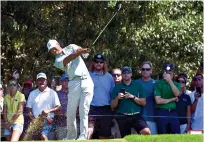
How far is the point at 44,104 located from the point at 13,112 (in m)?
0.63

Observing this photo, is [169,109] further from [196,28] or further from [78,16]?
[196,28]

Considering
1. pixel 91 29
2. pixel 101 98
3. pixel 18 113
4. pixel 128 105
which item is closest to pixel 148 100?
pixel 128 105

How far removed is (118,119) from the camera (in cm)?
1271

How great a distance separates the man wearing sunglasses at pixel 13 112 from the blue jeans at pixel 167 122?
253 centimetres

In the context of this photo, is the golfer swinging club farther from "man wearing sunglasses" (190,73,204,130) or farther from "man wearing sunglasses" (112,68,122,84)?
"man wearing sunglasses" (190,73,204,130)

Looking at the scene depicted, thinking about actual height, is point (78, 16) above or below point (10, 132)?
above

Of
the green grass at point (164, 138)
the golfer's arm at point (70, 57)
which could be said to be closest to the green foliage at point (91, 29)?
the golfer's arm at point (70, 57)

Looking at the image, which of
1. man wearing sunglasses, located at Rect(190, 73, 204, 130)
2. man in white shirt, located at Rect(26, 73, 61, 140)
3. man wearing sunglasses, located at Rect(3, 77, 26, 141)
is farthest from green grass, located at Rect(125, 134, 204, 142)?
man wearing sunglasses, located at Rect(3, 77, 26, 141)

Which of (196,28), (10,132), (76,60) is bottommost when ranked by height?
(10,132)

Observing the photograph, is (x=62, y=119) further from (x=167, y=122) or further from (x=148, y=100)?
(x=167, y=122)

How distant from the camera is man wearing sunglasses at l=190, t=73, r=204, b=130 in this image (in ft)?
43.4

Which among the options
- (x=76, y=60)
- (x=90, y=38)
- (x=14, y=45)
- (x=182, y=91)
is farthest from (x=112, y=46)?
(x=76, y=60)

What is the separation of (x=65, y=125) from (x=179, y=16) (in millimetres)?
9555

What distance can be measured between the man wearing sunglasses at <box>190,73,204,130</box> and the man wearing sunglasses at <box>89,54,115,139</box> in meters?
1.65
